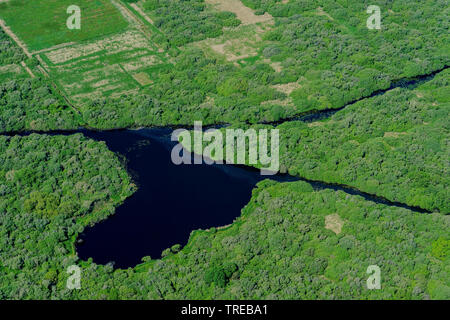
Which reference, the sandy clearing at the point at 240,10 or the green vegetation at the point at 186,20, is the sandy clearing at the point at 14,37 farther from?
the sandy clearing at the point at 240,10

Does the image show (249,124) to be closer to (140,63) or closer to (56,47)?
(140,63)

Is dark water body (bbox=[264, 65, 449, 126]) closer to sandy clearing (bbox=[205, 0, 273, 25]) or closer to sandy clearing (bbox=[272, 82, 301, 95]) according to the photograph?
sandy clearing (bbox=[272, 82, 301, 95])

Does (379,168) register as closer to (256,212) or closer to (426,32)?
(256,212)

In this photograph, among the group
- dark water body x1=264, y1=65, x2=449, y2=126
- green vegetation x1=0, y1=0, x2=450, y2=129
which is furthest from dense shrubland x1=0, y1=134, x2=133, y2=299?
dark water body x1=264, y1=65, x2=449, y2=126

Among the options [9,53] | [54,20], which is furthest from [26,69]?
[54,20]

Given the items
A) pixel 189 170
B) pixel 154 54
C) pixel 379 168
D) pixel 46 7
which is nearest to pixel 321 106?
pixel 379 168
